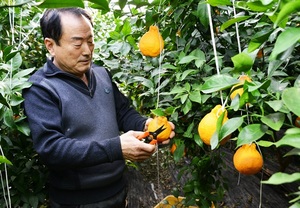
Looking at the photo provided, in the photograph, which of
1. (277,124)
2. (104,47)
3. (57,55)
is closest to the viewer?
(277,124)

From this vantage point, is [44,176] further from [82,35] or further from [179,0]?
[179,0]

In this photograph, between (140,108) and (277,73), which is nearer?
(277,73)

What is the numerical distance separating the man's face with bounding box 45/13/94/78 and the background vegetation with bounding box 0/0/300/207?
0.13m

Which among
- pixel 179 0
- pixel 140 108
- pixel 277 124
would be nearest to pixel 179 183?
pixel 140 108

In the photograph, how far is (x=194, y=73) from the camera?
38.5 inches

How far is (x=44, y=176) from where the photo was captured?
136 cm

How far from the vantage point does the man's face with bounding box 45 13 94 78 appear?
109 centimetres

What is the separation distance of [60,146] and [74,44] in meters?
0.35

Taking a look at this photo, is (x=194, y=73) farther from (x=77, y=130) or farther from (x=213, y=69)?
(x=77, y=130)

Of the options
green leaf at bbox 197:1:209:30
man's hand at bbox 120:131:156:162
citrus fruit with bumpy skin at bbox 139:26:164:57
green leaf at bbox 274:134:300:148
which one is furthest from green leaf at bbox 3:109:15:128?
green leaf at bbox 274:134:300:148

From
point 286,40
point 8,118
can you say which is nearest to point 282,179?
point 286,40

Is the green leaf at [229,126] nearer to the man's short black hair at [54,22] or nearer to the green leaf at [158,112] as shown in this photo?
the green leaf at [158,112]

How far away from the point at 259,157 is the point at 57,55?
76 centimetres

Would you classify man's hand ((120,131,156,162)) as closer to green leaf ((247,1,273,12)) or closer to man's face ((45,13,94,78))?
man's face ((45,13,94,78))
